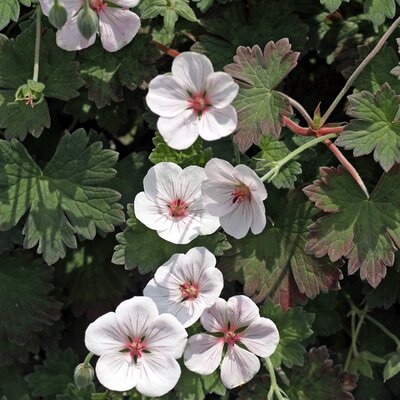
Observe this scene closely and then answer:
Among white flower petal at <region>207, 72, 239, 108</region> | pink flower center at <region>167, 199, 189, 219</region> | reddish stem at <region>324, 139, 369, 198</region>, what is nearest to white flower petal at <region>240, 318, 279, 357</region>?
pink flower center at <region>167, 199, 189, 219</region>

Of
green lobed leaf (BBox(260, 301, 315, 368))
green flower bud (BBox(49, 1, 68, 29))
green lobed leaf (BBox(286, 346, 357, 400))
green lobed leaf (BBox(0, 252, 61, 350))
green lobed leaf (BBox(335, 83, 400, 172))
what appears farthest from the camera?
green lobed leaf (BBox(0, 252, 61, 350))

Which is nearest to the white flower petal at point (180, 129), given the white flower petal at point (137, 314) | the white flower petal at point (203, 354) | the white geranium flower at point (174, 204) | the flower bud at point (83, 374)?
the white geranium flower at point (174, 204)

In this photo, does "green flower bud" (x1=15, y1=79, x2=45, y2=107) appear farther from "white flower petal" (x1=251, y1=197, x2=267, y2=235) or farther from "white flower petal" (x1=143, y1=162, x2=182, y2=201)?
"white flower petal" (x1=251, y1=197, x2=267, y2=235)

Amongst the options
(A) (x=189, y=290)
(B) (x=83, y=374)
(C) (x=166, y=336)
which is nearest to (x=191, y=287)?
(A) (x=189, y=290)

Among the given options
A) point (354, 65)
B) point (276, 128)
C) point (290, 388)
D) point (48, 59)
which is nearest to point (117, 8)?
point (48, 59)

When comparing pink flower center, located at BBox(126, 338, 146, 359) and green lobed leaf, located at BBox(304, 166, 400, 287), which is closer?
pink flower center, located at BBox(126, 338, 146, 359)

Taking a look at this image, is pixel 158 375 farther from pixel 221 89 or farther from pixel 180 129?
pixel 221 89

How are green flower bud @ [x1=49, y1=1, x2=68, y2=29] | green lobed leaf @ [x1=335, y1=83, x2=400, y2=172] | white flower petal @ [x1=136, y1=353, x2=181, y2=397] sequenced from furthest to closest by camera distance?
green lobed leaf @ [x1=335, y1=83, x2=400, y2=172], white flower petal @ [x1=136, y1=353, x2=181, y2=397], green flower bud @ [x1=49, y1=1, x2=68, y2=29]

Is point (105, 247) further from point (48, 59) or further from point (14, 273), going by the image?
point (48, 59)
